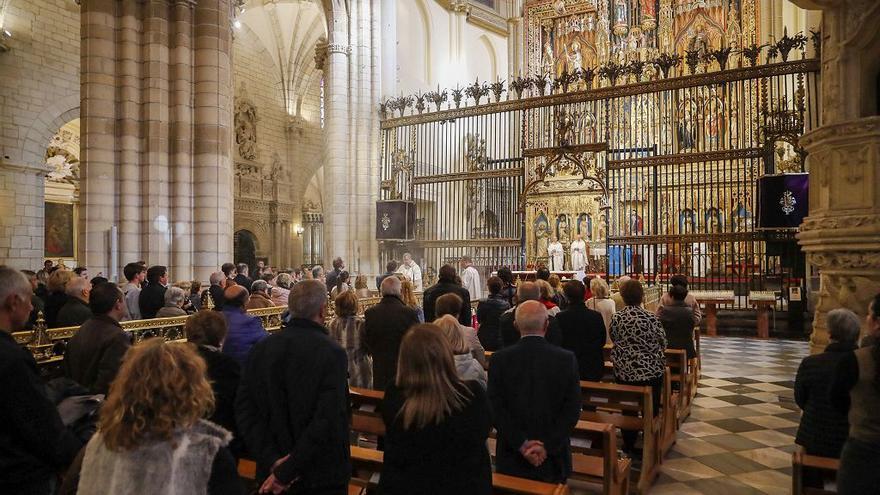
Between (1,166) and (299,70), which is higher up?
(299,70)

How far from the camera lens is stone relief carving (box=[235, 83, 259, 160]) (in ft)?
71.9

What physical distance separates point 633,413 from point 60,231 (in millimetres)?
18034

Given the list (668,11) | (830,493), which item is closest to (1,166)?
(830,493)

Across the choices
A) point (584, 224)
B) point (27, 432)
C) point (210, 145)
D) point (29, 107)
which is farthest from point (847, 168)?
point (29, 107)

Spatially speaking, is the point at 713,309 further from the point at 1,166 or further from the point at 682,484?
the point at 1,166

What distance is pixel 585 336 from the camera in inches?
203

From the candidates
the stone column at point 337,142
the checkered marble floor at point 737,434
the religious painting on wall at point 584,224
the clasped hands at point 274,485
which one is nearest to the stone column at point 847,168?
the checkered marble floor at point 737,434

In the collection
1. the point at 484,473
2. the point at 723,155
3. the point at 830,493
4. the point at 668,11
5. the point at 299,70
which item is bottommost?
the point at 830,493

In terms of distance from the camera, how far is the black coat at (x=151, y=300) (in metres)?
7.05

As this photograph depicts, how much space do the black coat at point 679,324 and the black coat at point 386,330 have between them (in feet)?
10.2

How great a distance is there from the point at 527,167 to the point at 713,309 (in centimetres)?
585

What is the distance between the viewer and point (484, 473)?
2.59 metres

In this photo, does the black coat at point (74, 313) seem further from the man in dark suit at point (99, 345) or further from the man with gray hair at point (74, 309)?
the man in dark suit at point (99, 345)

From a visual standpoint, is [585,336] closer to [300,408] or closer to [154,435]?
[300,408]
